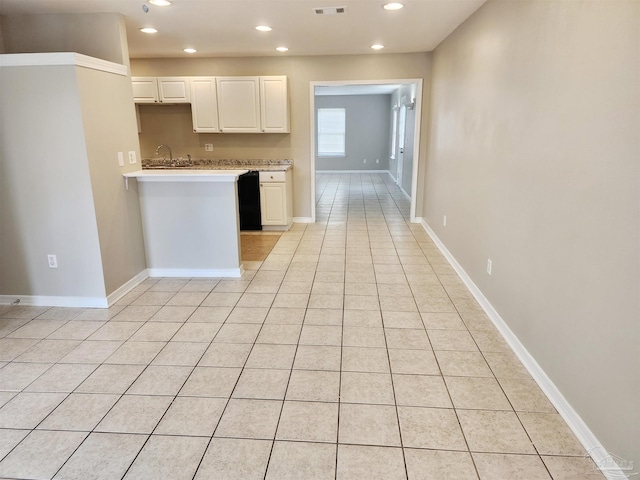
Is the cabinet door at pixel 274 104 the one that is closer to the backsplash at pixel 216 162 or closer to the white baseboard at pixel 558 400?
the backsplash at pixel 216 162

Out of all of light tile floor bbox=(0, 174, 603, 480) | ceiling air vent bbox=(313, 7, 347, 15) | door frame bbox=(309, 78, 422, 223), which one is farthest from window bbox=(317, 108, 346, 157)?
light tile floor bbox=(0, 174, 603, 480)

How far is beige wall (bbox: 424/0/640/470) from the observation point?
1.57m

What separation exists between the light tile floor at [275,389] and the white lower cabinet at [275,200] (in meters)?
2.09

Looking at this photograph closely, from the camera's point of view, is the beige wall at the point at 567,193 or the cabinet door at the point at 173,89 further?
the cabinet door at the point at 173,89

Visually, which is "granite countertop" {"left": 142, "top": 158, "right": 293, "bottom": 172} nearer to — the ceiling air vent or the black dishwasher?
the black dishwasher

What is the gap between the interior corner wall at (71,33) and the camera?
3.50 meters

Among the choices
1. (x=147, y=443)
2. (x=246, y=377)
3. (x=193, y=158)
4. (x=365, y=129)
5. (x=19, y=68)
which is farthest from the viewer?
(x=365, y=129)

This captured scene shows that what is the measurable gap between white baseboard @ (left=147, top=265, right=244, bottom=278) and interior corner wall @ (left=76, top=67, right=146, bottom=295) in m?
0.21

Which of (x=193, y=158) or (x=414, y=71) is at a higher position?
(x=414, y=71)

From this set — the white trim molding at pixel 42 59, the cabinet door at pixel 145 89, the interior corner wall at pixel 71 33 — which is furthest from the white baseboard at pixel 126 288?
the cabinet door at pixel 145 89

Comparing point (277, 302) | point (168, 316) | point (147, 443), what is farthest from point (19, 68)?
point (147, 443)

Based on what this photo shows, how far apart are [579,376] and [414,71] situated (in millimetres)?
4787

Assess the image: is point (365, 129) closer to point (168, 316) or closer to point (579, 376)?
point (168, 316)

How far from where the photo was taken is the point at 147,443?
1858mm
